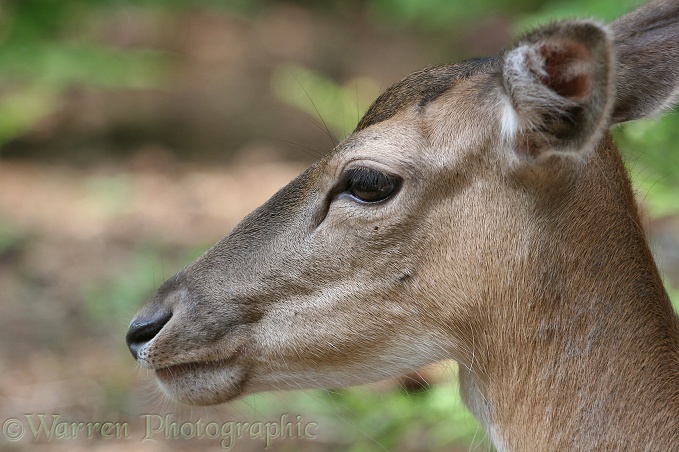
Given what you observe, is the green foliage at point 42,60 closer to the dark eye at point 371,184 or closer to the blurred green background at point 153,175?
the blurred green background at point 153,175

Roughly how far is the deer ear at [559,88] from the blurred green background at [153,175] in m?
1.17

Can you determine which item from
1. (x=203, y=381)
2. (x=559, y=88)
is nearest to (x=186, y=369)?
(x=203, y=381)

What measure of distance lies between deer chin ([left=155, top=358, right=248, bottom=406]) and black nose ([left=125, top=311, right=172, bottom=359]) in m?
0.13

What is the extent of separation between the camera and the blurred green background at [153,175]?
18.7 ft

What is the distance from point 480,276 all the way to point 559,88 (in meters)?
0.71

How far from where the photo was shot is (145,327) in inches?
142

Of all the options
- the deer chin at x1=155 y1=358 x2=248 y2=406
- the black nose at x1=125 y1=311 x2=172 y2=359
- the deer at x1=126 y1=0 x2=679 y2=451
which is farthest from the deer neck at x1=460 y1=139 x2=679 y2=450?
the black nose at x1=125 y1=311 x2=172 y2=359

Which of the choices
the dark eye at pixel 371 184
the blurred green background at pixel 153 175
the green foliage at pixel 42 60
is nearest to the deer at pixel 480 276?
the dark eye at pixel 371 184

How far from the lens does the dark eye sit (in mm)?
3307

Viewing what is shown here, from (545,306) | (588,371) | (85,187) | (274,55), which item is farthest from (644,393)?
(274,55)

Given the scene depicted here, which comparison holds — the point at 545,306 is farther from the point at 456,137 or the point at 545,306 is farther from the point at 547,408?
the point at 456,137

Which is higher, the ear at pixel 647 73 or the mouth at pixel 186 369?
the ear at pixel 647 73

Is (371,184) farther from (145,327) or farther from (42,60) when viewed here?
(42,60)

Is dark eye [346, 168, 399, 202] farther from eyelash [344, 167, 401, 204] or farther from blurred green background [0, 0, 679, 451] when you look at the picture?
blurred green background [0, 0, 679, 451]
